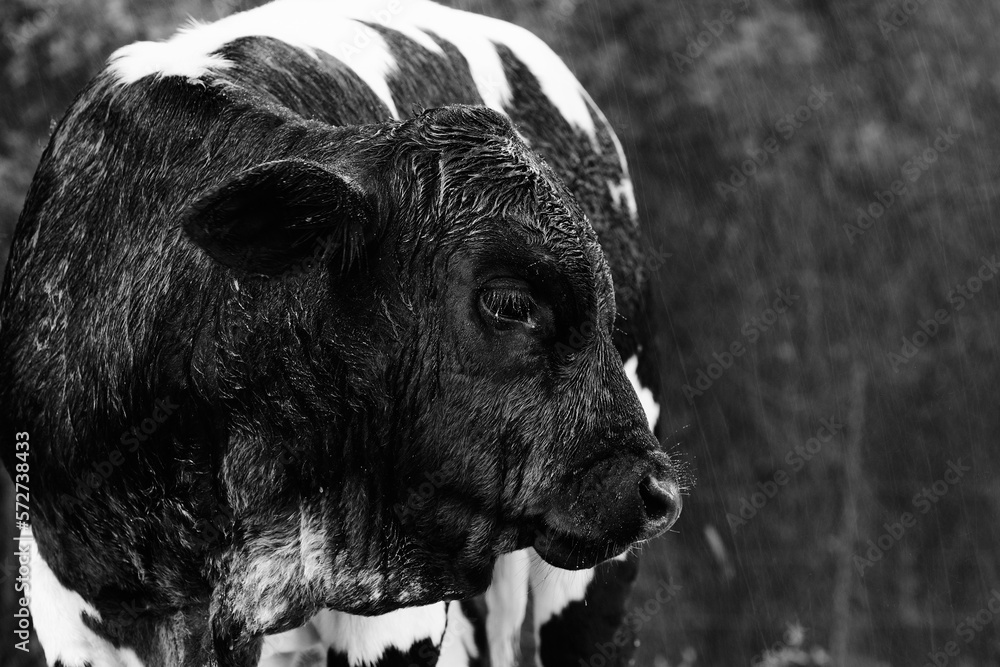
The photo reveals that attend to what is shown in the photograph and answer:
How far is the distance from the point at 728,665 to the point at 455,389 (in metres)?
6.15

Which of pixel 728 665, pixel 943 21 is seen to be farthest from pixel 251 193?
pixel 943 21

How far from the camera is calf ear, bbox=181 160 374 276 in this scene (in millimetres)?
2260

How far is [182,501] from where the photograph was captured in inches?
102

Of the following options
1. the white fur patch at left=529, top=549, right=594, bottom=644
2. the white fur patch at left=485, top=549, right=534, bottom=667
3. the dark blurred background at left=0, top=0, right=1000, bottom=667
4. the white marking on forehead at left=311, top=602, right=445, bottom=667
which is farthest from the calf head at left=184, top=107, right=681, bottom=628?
the dark blurred background at left=0, top=0, right=1000, bottom=667

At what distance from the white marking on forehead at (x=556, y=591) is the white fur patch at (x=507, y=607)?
0.10 m

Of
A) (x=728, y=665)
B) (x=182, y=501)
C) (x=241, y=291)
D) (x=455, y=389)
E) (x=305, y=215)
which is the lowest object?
(x=728, y=665)

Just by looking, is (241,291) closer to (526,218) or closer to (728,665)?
(526,218)

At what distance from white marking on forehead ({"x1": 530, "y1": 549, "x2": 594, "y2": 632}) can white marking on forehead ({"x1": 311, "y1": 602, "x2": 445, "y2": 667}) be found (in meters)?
1.05

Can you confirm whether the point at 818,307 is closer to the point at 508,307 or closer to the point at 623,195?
the point at 623,195

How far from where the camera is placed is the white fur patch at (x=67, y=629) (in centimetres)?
283

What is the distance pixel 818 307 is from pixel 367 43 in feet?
17.1

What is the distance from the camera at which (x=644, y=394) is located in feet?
14.9

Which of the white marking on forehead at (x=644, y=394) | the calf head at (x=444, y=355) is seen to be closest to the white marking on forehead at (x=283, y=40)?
the calf head at (x=444, y=355)

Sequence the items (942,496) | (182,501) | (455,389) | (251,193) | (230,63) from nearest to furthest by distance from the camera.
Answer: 1. (251,193)
2. (455,389)
3. (182,501)
4. (230,63)
5. (942,496)
